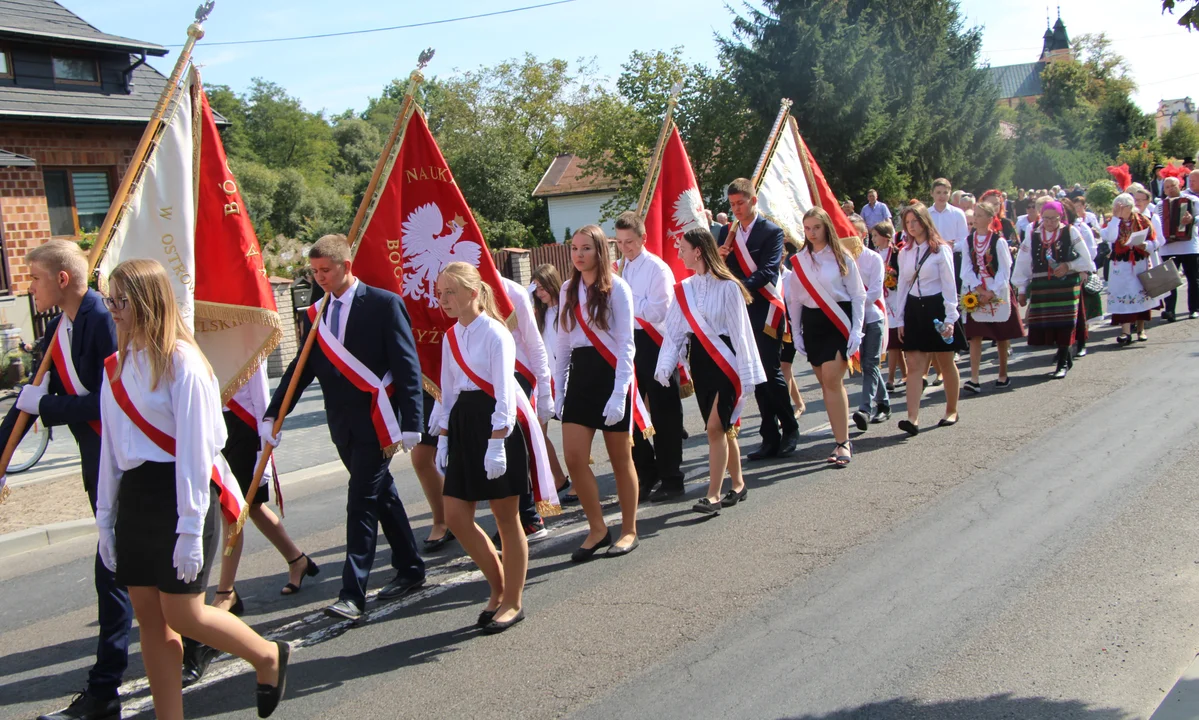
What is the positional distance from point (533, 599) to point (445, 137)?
45319 millimetres

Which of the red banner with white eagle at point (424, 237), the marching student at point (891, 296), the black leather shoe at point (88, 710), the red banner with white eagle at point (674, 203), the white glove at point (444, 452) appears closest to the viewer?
the black leather shoe at point (88, 710)

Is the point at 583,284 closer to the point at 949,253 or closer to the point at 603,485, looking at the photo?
the point at 603,485

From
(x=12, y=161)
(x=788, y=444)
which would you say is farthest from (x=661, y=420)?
(x=12, y=161)

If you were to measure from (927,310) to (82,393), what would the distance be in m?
6.64

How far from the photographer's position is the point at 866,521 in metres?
6.47

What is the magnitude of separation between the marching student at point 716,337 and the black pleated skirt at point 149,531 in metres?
3.44

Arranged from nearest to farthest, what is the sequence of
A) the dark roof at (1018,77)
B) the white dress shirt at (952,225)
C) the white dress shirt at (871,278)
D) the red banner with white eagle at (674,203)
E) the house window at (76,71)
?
the red banner with white eagle at (674,203) → the white dress shirt at (871,278) → the white dress shirt at (952,225) → the house window at (76,71) → the dark roof at (1018,77)

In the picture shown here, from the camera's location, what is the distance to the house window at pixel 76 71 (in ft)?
71.4

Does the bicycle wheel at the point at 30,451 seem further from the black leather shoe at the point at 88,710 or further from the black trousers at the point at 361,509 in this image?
the black leather shoe at the point at 88,710

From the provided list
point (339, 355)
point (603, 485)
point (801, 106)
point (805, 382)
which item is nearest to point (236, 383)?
point (339, 355)

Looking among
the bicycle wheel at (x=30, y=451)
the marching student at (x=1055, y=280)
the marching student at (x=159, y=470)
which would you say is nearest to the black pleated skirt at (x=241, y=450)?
the marching student at (x=159, y=470)

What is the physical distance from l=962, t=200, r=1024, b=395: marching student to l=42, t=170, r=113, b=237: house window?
662 inches

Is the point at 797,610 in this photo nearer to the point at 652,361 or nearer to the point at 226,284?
the point at 652,361

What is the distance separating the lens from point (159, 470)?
12.7 feet
